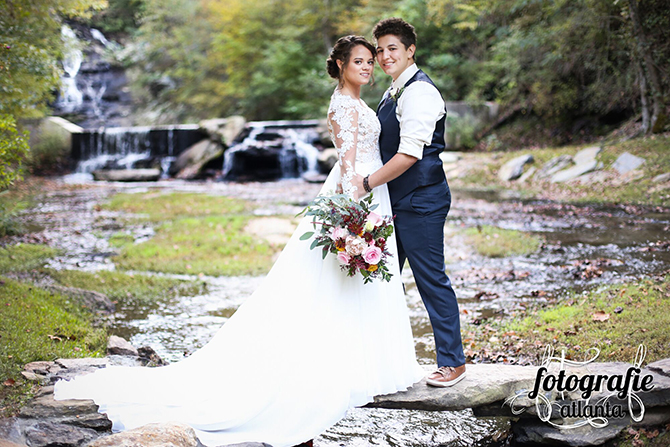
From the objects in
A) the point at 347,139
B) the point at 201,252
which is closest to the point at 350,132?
the point at 347,139

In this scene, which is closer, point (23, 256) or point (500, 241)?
point (23, 256)

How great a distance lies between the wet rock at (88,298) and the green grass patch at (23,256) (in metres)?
1.49

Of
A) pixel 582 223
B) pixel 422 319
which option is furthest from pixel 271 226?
pixel 582 223

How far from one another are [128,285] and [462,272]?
4694 millimetres

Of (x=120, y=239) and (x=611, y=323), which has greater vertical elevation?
(x=611, y=323)

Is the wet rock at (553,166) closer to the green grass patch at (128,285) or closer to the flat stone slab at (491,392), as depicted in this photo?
the green grass patch at (128,285)

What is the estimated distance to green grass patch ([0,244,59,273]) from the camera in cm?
758

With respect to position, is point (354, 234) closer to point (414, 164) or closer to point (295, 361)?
point (414, 164)

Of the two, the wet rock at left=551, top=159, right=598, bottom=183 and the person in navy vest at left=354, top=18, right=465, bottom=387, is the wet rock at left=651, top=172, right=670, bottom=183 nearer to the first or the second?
the wet rock at left=551, top=159, right=598, bottom=183

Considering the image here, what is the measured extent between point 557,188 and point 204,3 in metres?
24.4

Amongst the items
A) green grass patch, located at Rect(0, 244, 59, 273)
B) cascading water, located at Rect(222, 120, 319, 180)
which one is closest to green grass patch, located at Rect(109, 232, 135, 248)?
green grass patch, located at Rect(0, 244, 59, 273)

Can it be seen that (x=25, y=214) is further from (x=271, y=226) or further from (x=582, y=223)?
(x=582, y=223)

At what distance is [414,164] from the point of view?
3564 mm

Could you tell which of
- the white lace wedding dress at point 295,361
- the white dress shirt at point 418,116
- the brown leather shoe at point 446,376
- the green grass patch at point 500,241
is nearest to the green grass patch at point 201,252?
the green grass patch at point 500,241
